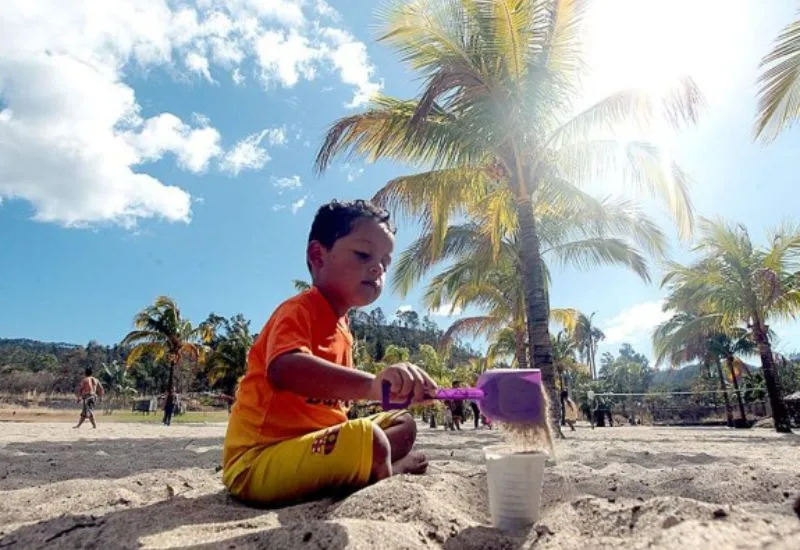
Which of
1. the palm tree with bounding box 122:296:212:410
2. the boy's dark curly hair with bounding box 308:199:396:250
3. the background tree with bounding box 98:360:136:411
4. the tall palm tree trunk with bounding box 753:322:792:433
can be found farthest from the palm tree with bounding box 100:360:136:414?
the boy's dark curly hair with bounding box 308:199:396:250

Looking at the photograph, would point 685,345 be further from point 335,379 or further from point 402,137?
point 335,379

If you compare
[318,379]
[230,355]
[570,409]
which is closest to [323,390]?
[318,379]

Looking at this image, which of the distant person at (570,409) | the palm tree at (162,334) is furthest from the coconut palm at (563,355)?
the palm tree at (162,334)

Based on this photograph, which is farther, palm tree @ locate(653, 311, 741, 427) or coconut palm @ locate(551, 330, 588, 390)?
coconut palm @ locate(551, 330, 588, 390)

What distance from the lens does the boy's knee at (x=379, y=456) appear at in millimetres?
1639

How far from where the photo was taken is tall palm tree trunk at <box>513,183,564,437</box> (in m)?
7.06

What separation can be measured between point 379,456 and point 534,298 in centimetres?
597

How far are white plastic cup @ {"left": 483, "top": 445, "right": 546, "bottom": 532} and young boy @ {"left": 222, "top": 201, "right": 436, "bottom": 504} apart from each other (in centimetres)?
33

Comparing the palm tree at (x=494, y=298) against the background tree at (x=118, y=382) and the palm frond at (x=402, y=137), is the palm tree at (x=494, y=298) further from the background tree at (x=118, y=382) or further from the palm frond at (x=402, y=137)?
the background tree at (x=118, y=382)

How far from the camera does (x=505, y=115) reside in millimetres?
6777

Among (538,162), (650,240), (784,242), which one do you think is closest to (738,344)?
(784,242)

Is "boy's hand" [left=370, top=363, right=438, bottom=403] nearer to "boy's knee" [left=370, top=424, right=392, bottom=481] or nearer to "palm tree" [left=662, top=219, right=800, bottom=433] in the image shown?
"boy's knee" [left=370, top=424, right=392, bottom=481]

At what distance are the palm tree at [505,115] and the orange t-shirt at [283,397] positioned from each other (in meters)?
5.07

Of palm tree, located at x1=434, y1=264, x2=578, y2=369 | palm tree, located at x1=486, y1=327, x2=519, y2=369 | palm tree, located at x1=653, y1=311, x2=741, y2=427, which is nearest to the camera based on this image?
palm tree, located at x1=434, y1=264, x2=578, y2=369
